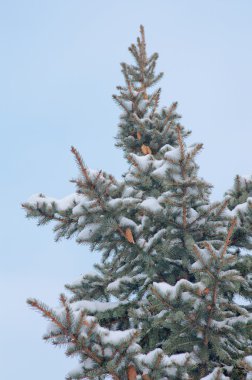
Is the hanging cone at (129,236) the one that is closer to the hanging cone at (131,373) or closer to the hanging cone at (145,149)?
the hanging cone at (131,373)

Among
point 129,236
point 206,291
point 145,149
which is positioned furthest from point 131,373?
point 145,149

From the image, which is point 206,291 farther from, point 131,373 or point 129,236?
point 129,236

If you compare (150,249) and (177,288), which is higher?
(150,249)

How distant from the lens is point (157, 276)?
782 cm

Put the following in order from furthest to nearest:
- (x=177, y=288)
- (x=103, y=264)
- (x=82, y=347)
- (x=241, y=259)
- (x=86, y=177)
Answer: (x=103, y=264) → (x=241, y=259) → (x=86, y=177) → (x=177, y=288) → (x=82, y=347)

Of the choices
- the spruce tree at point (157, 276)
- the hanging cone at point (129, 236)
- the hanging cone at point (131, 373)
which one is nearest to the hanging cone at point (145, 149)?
the spruce tree at point (157, 276)

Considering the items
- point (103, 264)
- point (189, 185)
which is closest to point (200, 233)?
point (189, 185)

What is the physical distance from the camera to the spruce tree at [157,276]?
17.7 feet

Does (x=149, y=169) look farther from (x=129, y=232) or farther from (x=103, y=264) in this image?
(x=103, y=264)

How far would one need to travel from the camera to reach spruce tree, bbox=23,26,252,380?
540cm

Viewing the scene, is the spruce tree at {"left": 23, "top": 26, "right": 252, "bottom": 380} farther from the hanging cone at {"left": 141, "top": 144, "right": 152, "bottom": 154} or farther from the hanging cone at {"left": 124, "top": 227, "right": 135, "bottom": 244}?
the hanging cone at {"left": 141, "top": 144, "right": 152, "bottom": 154}

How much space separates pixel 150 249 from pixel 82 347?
2.41 m

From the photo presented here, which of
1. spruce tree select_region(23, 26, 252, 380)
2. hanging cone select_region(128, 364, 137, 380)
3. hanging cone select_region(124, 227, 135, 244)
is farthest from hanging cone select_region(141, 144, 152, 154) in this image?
hanging cone select_region(128, 364, 137, 380)

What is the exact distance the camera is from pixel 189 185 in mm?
6488
